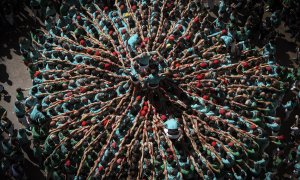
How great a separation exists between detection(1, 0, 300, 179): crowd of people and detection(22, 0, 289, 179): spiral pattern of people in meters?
0.04

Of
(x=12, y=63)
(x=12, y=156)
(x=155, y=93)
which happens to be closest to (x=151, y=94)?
(x=155, y=93)

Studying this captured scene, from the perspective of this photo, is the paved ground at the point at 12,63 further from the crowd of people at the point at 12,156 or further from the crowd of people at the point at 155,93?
the crowd of people at the point at 12,156

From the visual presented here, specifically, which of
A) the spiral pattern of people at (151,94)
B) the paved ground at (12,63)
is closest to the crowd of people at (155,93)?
the spiral pattern of people at (151,94)

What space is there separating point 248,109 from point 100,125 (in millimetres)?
5404

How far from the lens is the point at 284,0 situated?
826 inches

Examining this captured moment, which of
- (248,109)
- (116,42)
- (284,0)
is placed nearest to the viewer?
(248,109)

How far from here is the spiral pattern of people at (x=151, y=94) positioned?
16.9 m

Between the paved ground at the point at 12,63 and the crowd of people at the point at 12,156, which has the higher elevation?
the paved ground at the point at 12,63

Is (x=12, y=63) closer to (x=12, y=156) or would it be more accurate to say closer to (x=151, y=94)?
(x=12, y=156)

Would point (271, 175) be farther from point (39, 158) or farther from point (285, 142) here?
point (39, 158)

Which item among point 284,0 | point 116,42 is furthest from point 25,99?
point 284,0

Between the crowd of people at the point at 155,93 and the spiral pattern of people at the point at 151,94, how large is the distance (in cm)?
4

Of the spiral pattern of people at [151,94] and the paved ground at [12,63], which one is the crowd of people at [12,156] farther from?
the paved ground at [12,63]

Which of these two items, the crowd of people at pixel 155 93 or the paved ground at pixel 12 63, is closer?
the crowd of people at pixel 155 93
